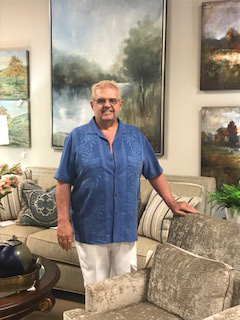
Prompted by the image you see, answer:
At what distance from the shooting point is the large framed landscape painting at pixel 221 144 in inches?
132

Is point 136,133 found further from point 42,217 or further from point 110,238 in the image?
point 42,217

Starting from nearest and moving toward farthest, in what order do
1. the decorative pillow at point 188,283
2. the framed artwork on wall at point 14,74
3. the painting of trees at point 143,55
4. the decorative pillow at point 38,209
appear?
the decorative pillow at point 188,283
the decorative pillow at point 38,209
the painting of trees at point 143,55
the framed artwork on wall at point 14,74

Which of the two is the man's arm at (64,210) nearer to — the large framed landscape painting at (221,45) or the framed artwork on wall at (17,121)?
the large framed landscape painting at (221,45)

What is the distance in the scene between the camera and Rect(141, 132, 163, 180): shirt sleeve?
2.34 meters

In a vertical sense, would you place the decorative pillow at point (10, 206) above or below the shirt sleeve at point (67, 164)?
below

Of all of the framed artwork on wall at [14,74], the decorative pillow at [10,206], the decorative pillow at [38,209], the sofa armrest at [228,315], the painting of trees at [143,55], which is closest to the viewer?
the sofa armrest at [228,315]

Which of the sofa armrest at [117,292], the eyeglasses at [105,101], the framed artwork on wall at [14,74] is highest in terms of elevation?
the framed artwork on wall at [14,74]

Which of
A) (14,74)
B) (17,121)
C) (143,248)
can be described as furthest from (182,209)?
(14,74)

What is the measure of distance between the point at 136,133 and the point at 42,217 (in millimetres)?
1481

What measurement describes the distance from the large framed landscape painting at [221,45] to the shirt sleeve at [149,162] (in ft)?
4.27

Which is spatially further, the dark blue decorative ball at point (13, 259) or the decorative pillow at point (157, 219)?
the decorative pillow at point (157, 219)

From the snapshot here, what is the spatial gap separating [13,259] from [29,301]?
229 millimetres

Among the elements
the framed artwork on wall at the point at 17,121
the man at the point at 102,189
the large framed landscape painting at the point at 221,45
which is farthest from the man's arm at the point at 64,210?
the framed artwork on wall at the point at 17,121

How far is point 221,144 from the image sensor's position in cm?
340
